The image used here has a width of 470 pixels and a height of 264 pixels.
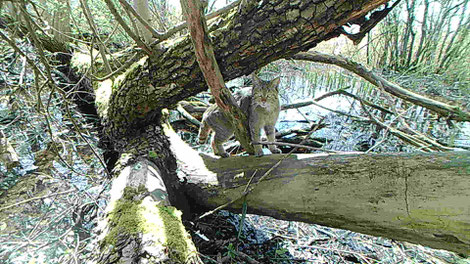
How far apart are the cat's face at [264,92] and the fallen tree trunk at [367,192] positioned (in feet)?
1.78

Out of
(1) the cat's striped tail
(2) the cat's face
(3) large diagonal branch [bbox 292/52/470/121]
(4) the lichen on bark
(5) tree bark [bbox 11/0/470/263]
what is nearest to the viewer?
(4) the lichen on bark

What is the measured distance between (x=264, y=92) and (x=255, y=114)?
0.19 metres

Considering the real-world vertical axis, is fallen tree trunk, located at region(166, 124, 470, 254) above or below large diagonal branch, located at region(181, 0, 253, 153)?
below

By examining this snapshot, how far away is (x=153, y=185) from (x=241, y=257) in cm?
65

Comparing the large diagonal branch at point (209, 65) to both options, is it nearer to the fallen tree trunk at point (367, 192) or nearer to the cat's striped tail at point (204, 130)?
the fallen tree trunk at point (367, 192)

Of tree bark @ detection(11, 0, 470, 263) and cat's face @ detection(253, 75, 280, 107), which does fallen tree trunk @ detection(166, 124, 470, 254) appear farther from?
cat's face @ detection(253, 75, 280, 107)

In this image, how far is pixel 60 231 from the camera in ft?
5.73

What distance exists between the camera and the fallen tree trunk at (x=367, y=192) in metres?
1.15

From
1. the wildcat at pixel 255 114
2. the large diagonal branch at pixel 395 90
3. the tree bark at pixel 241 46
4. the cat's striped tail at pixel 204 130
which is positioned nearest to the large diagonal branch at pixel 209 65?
the tree bark at pixel 241 46

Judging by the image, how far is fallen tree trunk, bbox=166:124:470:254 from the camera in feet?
3.77

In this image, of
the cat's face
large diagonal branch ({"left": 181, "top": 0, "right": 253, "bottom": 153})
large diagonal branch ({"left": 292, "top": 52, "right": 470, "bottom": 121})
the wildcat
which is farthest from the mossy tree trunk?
large diagonal branch ({"left": 292, "top": 52, "right": 470, "bottom": 121})

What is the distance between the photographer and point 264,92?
205 cm

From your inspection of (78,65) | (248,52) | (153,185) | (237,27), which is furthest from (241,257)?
(78,65)

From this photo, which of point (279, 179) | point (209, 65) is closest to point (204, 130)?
point (279, 179)
